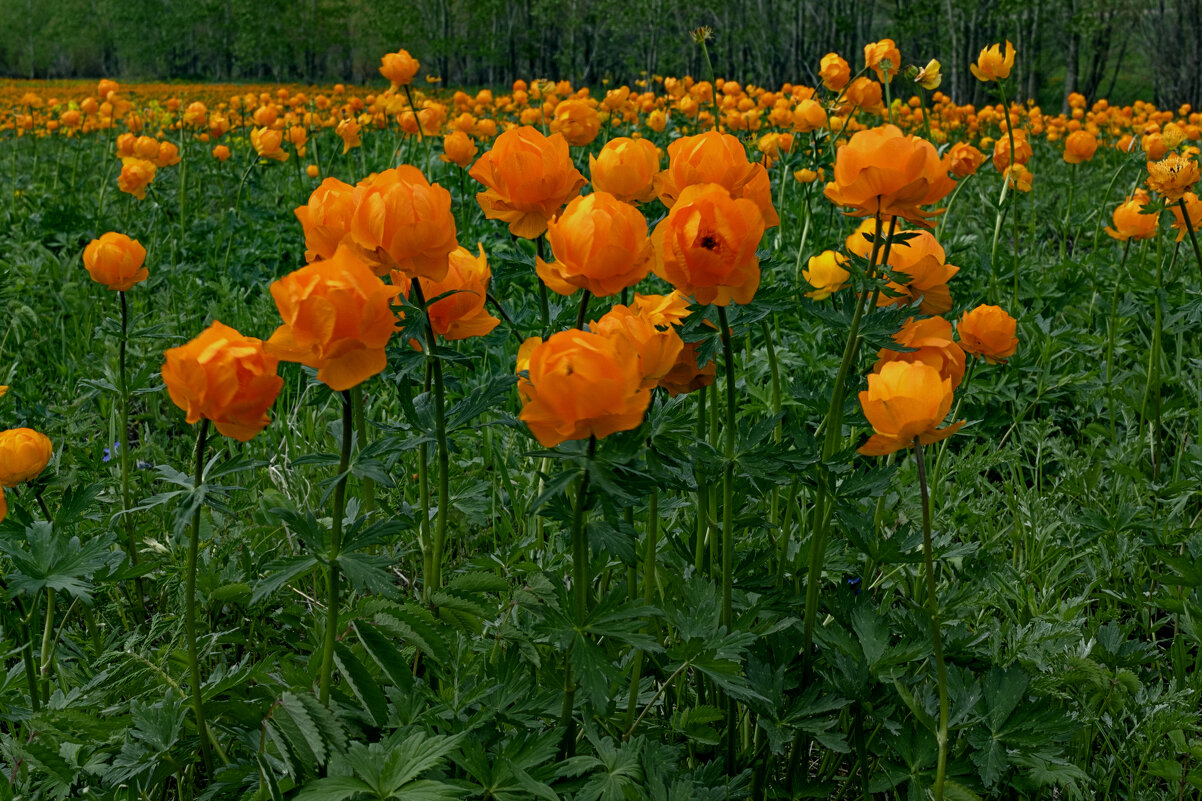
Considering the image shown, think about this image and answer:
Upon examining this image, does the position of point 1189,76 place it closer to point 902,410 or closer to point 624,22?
point 624,22

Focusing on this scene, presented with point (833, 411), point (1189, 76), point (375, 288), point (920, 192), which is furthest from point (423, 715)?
point (1189, 76)

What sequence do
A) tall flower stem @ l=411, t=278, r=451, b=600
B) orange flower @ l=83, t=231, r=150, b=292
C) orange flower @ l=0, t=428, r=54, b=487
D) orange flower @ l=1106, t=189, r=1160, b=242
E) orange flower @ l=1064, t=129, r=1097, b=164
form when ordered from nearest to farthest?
tall flower stem @ l=411, t=278, r=451, b=600 < orange flower @ l=0, t=428, r=54, b=487 < orange flower @ l=83, t=231, r=150, b=292 < orange flower @ l=1106, t=189, r=1160, b=242 < orange flower @ l=1064, t=129, r=1097, b=164

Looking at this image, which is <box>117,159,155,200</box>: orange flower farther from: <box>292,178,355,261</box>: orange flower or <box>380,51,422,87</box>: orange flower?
<box>292,178,355,261</box>: orange flower

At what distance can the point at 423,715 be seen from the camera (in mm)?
972

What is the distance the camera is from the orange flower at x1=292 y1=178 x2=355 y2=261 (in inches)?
36.5

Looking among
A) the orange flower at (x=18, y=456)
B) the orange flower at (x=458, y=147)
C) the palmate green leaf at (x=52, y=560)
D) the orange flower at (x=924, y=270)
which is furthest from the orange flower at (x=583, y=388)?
the orange flower at (x=458, y=147)

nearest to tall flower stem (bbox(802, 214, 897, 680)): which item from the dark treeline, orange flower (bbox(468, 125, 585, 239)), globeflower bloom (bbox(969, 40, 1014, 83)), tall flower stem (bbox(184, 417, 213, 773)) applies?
orange flower (bbox(468, 125, 585, 239))

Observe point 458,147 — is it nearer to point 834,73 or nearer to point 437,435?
point 834,73

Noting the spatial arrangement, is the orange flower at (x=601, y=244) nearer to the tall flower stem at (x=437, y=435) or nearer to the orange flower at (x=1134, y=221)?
the tall flower stem at (x=437, y=435)

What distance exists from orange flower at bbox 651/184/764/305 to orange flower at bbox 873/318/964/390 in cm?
25

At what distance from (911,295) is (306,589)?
4.09 ft

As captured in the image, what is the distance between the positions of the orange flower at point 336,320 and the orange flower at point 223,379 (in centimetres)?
3

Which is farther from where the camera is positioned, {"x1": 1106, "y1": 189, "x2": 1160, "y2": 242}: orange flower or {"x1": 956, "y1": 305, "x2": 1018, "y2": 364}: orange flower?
{"x1": 1106, "y1": 189, "x2": 1160, "y2": 242}: orange flower

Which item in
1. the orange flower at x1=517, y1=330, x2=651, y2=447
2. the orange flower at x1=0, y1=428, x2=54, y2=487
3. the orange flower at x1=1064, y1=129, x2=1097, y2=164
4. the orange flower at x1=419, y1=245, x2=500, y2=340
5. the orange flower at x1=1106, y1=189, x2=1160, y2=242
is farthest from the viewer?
the orange flower at x1=1064, y1=129, x2=1097, y2=164
